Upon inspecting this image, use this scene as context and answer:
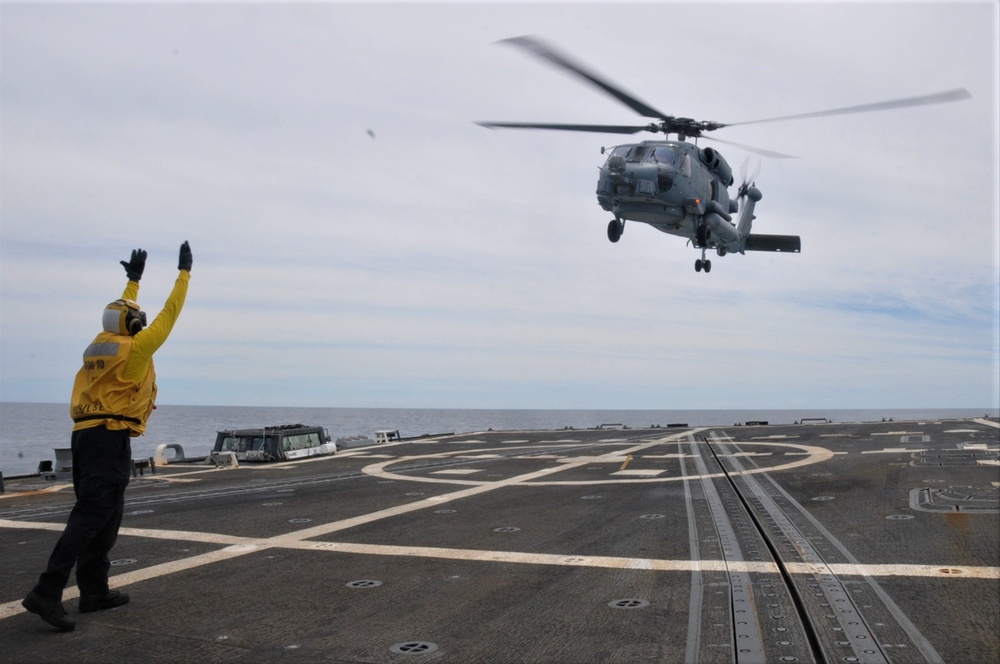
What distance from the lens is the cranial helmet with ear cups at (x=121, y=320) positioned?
7129 millimetres

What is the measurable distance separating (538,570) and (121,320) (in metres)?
5.12

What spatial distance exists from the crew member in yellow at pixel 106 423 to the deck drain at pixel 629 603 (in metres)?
4.61

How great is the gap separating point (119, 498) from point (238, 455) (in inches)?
724

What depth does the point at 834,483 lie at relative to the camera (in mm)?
16562

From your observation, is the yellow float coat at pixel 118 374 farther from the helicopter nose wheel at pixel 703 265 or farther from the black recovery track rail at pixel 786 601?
the helicopter nose wheel at pixel 703 265

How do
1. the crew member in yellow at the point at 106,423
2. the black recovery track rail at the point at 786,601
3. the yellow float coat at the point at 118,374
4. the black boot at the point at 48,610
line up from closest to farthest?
the black recovery track rail at the point at 786,601
the black boot at the point at 48,610
the crew member in yellow at the point at 106,423
the yellow float coat at the point at 118,374

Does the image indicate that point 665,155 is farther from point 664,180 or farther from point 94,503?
point 94,503

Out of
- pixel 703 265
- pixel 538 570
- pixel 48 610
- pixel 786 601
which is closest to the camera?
pixel 48 610

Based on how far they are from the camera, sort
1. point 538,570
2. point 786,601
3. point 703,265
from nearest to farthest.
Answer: point 786,601 → point 538,570 → point 703,265

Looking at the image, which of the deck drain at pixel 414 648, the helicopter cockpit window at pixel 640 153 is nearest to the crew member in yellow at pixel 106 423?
the deck drain at pixel 414 648

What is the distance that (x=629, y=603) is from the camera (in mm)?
7121

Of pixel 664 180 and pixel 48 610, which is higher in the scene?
pixel 664 180

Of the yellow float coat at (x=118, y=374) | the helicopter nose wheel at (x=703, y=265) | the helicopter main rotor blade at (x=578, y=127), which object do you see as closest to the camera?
the yellow float coat at (x=118, y=374)

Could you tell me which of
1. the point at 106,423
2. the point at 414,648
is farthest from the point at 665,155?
the point at 414,648
